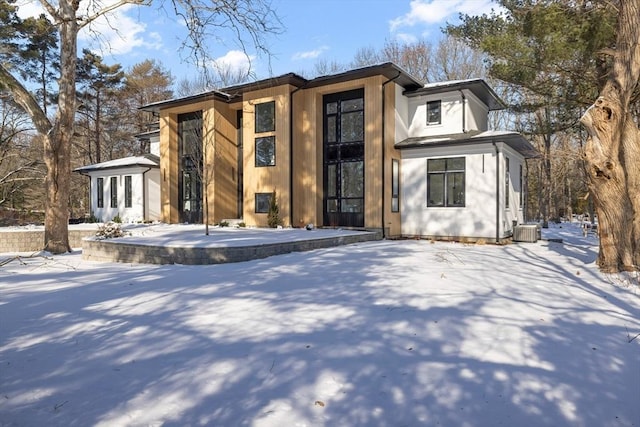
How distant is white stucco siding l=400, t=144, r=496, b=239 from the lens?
42.3 ft

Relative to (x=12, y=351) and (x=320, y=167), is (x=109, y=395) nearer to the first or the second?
(x=12, y=351)

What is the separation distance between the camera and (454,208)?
13492 millimetres

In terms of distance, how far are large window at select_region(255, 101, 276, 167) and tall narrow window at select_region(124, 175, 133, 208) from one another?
27.7ft

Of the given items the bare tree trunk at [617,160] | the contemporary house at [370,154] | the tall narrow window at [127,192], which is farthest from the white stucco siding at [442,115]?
the tall narrow window at [127,192]

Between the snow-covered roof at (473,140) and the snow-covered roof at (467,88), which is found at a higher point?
the snow-covered roof at (467,88)

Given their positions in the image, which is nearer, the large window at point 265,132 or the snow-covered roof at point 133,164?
the large window at point 265,132

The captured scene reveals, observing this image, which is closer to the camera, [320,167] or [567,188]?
[320,167]

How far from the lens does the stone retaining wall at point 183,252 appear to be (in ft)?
28.0

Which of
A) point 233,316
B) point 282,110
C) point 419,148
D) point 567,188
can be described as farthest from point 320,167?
point 567,188

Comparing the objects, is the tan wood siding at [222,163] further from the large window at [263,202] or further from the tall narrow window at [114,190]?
the tall narrow window at [114,190]

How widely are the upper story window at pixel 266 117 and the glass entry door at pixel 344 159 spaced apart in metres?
2.07

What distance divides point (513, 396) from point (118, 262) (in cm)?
935

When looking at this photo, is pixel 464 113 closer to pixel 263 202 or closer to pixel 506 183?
pixel 506 183

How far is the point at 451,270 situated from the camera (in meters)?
7.09
